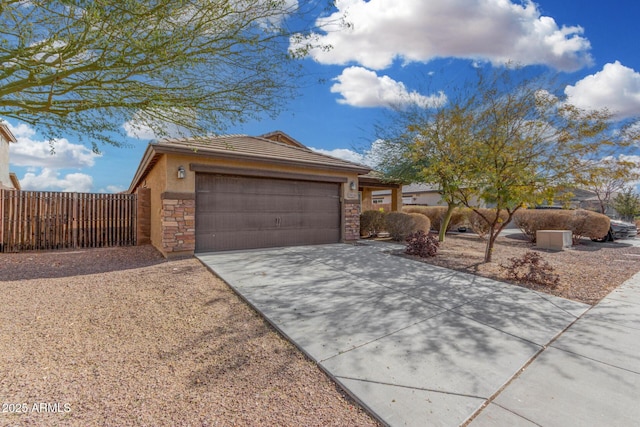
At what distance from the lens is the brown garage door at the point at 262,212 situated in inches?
306

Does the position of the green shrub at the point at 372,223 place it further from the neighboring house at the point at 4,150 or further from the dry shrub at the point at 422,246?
the neighboring house at the point at 4,150

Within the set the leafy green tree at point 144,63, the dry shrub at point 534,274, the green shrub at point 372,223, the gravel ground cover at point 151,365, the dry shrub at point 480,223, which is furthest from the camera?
the dry shrub at point 480,223

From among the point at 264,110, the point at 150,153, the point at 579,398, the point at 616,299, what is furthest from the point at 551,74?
the point at 150,153

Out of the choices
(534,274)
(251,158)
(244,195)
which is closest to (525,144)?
(534,274)

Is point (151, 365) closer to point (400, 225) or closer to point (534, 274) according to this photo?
point (534, 274)

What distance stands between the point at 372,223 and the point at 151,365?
10226mm

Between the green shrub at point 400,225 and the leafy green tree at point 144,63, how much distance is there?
7.52 m

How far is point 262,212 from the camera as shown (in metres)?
8.53

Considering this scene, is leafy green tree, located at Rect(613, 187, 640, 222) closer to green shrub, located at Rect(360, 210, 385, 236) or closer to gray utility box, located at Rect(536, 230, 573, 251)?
gray utility box, located at Rect(536, 230, 573, 251)

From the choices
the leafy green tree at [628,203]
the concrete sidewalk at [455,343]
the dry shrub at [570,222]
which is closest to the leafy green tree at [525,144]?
the concrete sidewalk at [455,343]

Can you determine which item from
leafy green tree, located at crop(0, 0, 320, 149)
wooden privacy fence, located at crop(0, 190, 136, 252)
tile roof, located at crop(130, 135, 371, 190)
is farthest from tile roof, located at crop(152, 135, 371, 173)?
wooden privacy fence, located at crop(0, 190, 136, 252)

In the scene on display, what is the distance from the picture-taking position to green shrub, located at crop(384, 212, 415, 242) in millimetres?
11328

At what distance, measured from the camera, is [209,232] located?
25.5 ft

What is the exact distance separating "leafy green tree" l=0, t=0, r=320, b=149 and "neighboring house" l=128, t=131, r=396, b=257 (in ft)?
5.19
